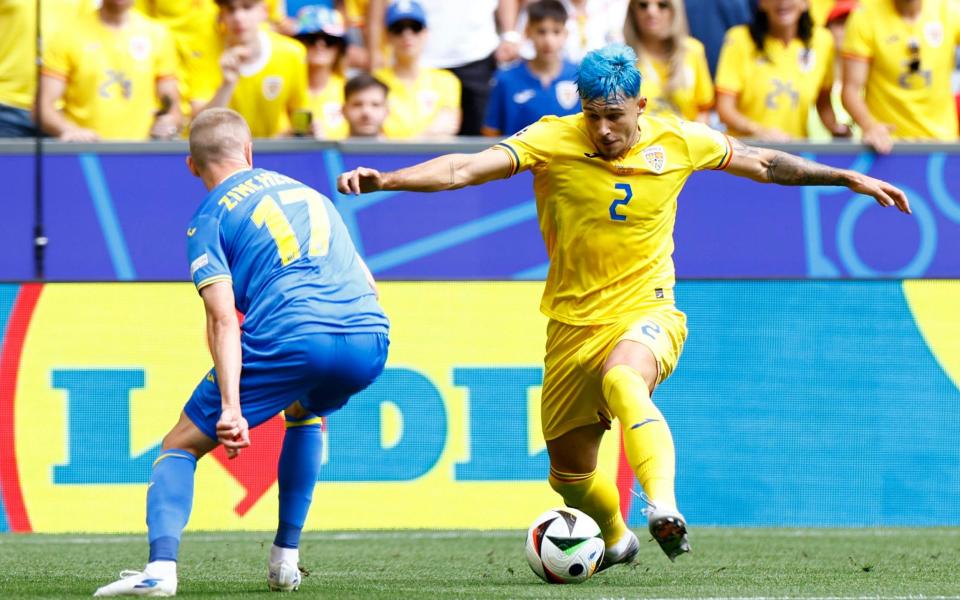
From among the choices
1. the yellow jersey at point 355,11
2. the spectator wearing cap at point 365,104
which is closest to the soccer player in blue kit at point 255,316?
the spectator wearing cap at point 365,104

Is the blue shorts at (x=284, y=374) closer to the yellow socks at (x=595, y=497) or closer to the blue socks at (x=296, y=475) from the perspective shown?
the blue socks at (x=296, y=475)

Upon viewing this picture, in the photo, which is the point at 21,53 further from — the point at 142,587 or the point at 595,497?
the point at 142,587

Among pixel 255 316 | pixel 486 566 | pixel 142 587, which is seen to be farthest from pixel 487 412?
pixel 142 587

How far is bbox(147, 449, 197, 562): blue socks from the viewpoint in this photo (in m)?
5.53

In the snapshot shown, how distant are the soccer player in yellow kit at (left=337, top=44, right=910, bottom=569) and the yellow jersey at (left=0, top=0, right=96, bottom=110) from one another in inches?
189

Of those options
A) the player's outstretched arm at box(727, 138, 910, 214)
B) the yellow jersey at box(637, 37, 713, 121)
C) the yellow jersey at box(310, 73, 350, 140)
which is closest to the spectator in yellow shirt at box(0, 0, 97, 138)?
the yellow jersey at box(310, 73, 350, 140)

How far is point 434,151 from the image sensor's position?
32.2ft

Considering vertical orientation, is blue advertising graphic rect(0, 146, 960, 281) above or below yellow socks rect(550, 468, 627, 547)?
above

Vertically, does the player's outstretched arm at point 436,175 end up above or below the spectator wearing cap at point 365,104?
above

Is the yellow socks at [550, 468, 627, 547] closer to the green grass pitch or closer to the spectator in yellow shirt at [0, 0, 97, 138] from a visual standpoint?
the green grass pitch

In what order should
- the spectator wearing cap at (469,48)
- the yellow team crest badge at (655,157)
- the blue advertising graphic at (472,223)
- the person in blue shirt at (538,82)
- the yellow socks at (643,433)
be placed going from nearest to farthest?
the yellow socks at (643,433)
the yellow team crest badge at (655,157)
the blue advertising graphic at (472,223)
the person in blue shirt at (538,82)
the spectator wearing cap at (469,48)

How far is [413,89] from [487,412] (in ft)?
9.00

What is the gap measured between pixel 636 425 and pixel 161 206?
4.73m

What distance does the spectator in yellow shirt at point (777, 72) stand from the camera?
1084cm
